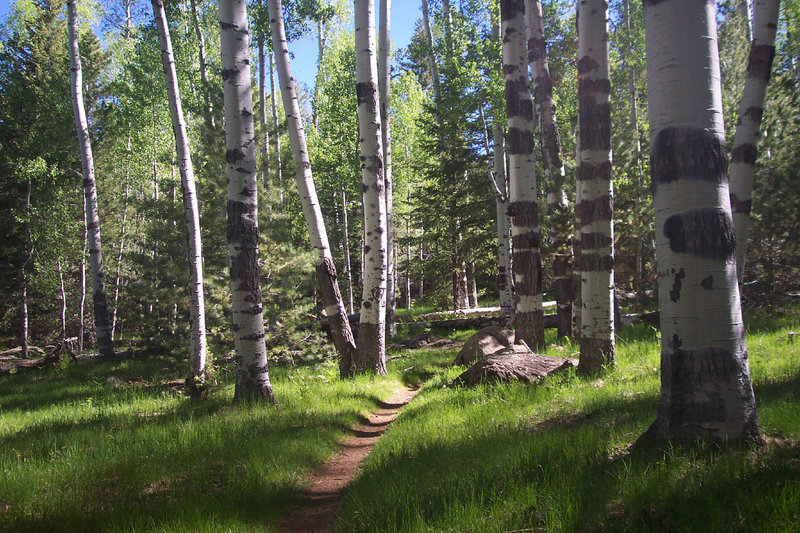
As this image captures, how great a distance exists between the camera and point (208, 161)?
1317cm

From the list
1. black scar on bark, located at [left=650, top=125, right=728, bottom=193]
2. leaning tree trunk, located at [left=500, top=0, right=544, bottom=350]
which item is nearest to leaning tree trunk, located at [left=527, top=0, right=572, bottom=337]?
leaning tree trunk, located at [left=500, top=0, right=544, bottom=350]

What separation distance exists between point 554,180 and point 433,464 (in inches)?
387

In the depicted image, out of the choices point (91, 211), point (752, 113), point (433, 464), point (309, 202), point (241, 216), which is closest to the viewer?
point (433, 464)

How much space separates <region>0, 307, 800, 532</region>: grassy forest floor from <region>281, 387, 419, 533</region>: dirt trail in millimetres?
136

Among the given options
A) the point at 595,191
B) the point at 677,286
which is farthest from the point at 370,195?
the point at 677,286

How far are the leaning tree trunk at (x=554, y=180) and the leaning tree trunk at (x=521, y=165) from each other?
3223 millimetres

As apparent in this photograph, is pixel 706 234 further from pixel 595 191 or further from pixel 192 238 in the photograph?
pixel 192 238

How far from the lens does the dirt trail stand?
3904mm

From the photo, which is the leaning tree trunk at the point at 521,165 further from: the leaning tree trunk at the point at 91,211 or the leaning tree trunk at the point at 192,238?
the leaning tree trunk at the point at 91,211

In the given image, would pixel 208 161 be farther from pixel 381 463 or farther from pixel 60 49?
pixel 60 49

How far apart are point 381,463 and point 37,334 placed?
79.7ft

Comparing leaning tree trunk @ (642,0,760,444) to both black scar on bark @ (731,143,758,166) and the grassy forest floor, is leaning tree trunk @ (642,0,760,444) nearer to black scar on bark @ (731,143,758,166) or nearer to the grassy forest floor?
the grassy forest floor

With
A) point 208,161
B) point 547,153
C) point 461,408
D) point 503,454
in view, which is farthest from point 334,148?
point 503,454

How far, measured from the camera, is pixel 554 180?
1245cm
